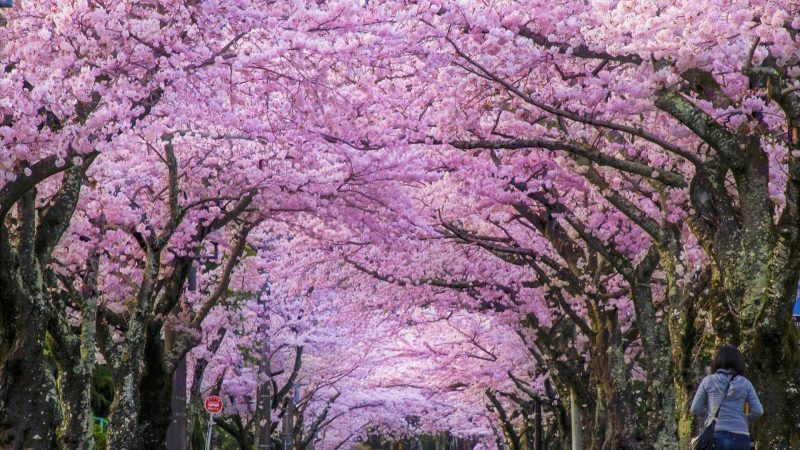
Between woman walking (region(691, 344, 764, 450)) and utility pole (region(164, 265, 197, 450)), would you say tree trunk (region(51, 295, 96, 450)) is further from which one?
woman walking (region(691, 344, 764, 450))

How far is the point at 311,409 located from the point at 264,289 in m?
23.7

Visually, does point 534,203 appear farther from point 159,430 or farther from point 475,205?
point 159,430

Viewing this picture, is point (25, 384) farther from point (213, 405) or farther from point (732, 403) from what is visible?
point (213, 405)

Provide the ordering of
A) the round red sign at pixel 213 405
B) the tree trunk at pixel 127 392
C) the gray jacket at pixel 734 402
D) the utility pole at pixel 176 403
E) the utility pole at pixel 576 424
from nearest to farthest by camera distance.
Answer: the gray jacket at pixel 734 402
the tree trunk at pixel 127 392
the utility pole at pixel 176 403
the utility pole at pixel 576 424
the round red sign at pixel 213 405

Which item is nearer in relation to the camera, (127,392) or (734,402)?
(734,402)

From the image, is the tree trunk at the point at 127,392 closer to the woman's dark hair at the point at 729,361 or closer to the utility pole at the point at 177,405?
the utility pole at the point at 177,405

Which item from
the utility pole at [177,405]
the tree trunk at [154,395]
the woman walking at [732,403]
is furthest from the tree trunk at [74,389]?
the woman walking at [732,403]

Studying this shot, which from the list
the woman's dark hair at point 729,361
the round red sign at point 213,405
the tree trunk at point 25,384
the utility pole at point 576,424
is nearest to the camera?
the woman's dark hair at point 729,361

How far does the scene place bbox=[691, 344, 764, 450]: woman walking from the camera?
10008 mm

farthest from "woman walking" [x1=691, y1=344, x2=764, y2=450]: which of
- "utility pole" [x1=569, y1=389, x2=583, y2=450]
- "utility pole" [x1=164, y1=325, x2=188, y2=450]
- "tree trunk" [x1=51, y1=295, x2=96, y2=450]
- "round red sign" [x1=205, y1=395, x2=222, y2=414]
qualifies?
"round red sign" [x1=205, y1=395, x2=222, y2=414]

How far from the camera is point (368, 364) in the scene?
4634cm

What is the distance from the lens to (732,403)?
10.0 m

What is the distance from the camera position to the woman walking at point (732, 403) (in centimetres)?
1001

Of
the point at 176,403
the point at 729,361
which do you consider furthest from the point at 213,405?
the point at 729,361
